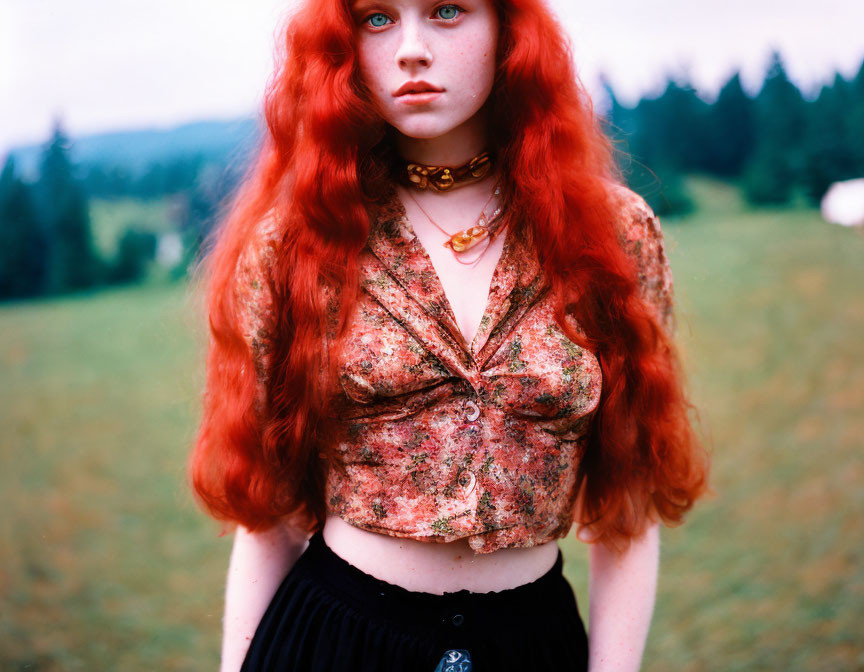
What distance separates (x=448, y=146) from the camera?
4.00 feet

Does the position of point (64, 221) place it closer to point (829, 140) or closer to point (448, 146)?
point (448, 146)

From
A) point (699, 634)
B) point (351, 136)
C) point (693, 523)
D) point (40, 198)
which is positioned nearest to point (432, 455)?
point (351, 136)

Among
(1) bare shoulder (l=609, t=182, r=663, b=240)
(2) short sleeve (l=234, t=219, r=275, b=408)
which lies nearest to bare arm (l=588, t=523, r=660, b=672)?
(1) bare shoulder (l=609, t=182, r=663, b=240)

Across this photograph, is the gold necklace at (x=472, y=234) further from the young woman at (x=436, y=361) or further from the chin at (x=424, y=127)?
the chin at (x=424, y=127)

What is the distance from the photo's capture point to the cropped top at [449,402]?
3.56 feet

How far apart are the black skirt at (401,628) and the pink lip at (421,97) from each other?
70cm

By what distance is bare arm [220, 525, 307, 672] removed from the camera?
1234 mm

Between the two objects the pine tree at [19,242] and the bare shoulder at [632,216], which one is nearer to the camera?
the bare shoulder at [632,216]

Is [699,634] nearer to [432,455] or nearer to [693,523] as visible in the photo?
[693,523]

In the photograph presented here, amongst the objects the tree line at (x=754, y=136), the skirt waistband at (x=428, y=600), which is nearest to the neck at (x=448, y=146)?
the skirt waistband at (x=428, y=600)

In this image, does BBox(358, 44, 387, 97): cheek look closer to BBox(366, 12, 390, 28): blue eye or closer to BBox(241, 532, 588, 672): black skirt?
BBox(366, 12, 390, 28): blue eye

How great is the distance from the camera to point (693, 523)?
10.1 ft

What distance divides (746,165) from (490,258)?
247cm

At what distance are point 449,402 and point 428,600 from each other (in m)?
0.29
